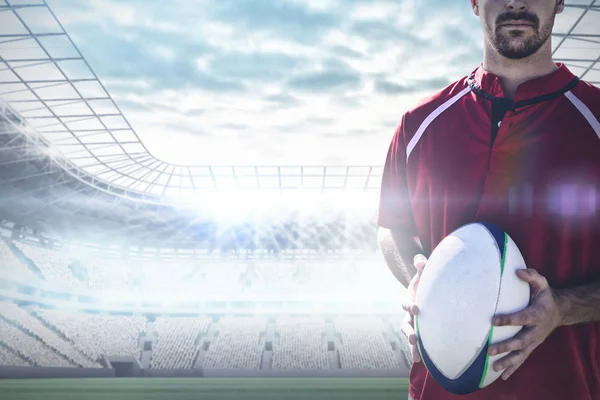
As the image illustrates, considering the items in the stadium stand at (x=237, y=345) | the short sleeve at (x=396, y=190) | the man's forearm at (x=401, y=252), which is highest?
the short sleeve at (x=396, y=190)

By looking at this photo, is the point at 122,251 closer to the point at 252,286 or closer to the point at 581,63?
the point at 252,286

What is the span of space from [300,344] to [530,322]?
19.2 meters

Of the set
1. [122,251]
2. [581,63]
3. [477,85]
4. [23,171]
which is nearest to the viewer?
[477,85]

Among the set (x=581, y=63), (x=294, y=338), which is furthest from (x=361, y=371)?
(x=581, y=63)

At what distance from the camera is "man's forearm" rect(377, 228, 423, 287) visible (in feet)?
6.07

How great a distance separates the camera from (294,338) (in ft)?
66.6

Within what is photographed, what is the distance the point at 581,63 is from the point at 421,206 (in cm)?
1247

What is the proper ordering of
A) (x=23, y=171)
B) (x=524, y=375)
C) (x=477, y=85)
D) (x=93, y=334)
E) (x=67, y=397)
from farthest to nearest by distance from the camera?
(x=93, y=334), (x=23, y=171), (x=67, y=397), (x=477, y=85), (x=524, y=375)

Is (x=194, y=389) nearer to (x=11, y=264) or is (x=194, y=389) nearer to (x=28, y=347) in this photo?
(x=28, y=347)

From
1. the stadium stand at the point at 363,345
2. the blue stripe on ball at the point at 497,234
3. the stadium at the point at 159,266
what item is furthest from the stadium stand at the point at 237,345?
the blue stripe on ball at the point at 497,234

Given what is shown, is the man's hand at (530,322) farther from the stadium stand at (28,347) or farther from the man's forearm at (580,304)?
the stadium stand at (28,347)

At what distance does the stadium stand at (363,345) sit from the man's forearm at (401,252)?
1612cm

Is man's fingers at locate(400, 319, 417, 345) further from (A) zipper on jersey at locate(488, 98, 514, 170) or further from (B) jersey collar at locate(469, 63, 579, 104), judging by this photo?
(B) jersey collar at locate(469, 63, 579, 104)

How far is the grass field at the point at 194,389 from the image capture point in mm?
9984
